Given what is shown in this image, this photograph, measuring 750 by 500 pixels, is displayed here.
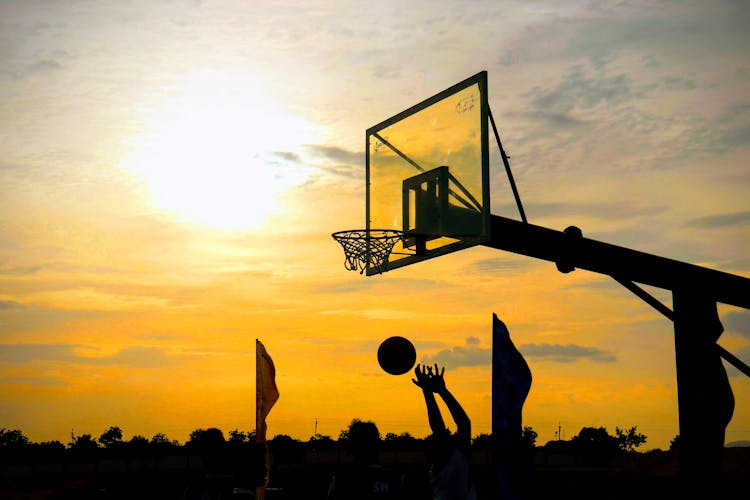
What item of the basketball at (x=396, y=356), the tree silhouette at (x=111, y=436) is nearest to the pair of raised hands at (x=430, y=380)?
the basketball at (x=396, y=356)

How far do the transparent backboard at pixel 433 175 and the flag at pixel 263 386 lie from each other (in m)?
6.55

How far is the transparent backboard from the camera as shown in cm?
1401

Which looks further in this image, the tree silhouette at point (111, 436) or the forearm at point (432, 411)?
the tree silhouette at point (111, 436)

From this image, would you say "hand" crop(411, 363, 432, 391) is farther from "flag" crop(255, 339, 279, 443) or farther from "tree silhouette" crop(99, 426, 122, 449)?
"tree silhouette" crop(99, 426, 122, 449)

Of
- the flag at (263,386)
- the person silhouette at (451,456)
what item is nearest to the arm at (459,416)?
the person silhouette at (451,456)

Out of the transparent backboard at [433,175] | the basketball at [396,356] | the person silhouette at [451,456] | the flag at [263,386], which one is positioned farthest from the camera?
the flag at [263,386]

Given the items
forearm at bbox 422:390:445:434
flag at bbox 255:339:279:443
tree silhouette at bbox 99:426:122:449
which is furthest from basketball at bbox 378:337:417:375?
tree silhouette at bbox 99:426:122:449

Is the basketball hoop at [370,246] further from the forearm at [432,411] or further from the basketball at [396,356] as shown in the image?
the forearm at [432,411]

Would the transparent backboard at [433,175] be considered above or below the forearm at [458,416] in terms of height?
above

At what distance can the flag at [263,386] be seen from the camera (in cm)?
2125

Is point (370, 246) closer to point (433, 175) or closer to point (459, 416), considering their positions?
point (433, 175)

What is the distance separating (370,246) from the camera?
50.7 ft

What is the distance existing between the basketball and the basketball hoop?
2261 mm

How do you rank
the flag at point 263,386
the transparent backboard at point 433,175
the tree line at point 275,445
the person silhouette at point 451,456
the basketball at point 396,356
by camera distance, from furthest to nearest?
the tree line at point 275,445 < the flag at point 263,386 < the transparent backboard at point 433,175 < the basketball at point 396,356 < the person silhouette at point 451,456
